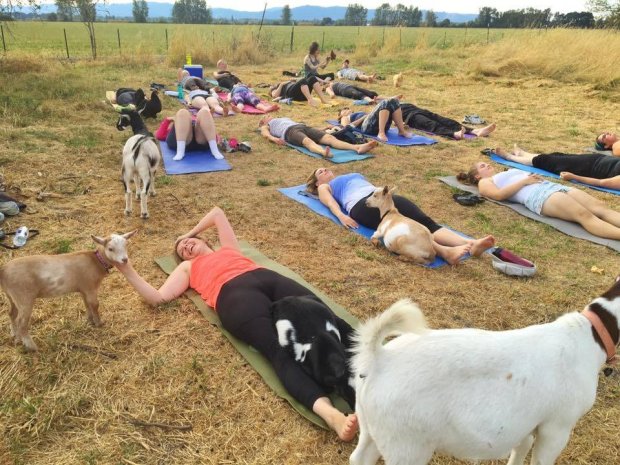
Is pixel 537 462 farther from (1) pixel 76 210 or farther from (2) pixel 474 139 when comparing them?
(2) pixel 474 139

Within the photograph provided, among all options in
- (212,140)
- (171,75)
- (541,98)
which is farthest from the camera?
(171,75)

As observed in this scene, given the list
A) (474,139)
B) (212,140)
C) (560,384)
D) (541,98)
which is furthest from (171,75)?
(560,384)

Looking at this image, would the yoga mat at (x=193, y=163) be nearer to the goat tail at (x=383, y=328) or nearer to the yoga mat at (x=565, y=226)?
the yoga mat at (x=565, y=226)

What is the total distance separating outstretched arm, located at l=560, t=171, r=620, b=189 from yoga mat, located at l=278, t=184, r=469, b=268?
2727mm

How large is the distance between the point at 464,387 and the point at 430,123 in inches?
343

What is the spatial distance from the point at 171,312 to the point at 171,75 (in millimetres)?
14431

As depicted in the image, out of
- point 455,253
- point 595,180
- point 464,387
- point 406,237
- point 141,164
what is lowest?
point 455,253

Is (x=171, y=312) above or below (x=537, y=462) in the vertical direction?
below

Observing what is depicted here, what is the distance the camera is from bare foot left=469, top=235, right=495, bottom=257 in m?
4.26

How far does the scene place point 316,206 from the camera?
19.1ft

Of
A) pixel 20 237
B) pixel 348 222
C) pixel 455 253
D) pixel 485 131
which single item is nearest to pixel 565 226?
pixel 455 253

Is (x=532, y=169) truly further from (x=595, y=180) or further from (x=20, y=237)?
(x=20, y=237)

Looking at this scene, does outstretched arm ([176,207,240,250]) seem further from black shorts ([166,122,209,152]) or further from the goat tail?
black shorts ([166,122,209,152])

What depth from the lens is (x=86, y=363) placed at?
3023mm
